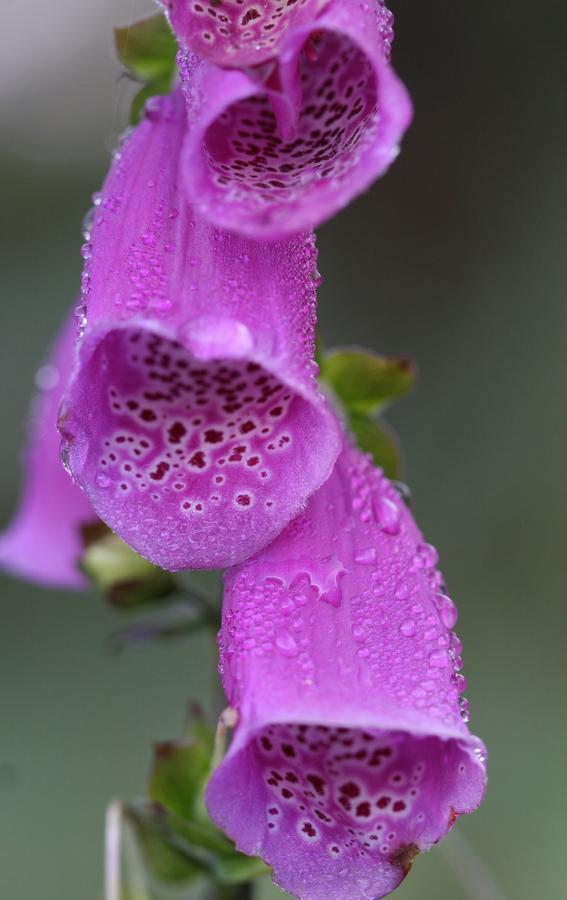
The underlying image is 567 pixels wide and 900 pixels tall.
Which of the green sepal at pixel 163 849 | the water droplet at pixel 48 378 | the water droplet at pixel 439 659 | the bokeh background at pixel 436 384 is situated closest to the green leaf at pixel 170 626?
the green sepal at pixel 163 849

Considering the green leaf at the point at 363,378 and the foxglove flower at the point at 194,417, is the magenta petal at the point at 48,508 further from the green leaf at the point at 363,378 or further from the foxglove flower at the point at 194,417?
the foxglove flower at the point at 194,417

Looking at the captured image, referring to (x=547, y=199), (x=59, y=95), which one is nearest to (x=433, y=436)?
(x=547, y=199)

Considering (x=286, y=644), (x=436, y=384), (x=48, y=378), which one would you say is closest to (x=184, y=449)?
(x=286, y=644)

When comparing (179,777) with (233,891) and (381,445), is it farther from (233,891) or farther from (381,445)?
(381,445)

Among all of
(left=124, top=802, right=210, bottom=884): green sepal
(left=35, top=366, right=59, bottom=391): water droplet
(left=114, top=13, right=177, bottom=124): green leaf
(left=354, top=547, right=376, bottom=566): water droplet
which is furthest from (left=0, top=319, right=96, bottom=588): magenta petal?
(left=354, top=547, right=376, bottom=566): water droplet

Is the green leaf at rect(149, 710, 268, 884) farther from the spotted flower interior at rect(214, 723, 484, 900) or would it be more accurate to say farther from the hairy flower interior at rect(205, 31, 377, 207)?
the hairy flower interior at rect(205, 31, 377, 207)

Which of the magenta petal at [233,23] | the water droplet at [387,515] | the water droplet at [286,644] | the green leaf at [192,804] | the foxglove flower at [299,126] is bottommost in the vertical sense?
the green leaf at [192,804]

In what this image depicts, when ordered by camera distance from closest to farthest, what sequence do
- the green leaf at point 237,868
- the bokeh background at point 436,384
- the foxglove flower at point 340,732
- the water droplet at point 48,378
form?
the foxglove flower at point 340,732 < the green leaf at point 237,868 < the water droplet at point 48,378 < the bokeh background at point 436,384

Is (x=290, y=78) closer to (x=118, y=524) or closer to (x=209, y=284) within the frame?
(x=209, y=284)
